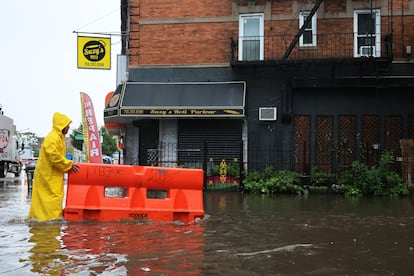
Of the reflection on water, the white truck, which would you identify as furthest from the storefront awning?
the white truck

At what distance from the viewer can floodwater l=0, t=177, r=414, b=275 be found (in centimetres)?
497

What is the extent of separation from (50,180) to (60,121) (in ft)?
3.38

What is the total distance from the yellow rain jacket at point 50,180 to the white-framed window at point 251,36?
38.5 feet

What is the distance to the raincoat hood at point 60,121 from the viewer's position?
8211mm

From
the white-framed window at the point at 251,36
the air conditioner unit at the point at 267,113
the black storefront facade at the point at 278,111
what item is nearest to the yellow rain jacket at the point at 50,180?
the black storefront facade at the point at 278,111

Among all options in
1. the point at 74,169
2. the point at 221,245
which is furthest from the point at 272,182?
the point at 221,245

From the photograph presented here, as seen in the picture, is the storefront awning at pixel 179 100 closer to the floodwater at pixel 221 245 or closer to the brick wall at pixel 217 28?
the brick wall at pixel 217 28

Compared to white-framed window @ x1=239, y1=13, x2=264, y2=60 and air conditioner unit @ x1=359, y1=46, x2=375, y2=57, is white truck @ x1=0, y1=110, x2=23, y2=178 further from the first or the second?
air conditioner unit @ x1=359, y1=46, x2=375, y2=57

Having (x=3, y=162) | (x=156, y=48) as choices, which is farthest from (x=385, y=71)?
(x=3, y=162)

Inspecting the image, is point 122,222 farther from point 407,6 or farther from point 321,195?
point 407,6

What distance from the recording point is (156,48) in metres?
19.1

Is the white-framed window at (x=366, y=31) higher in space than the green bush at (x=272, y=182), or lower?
higher

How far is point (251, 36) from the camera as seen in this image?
18516 millimetres

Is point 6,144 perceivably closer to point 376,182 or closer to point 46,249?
point 376,182
